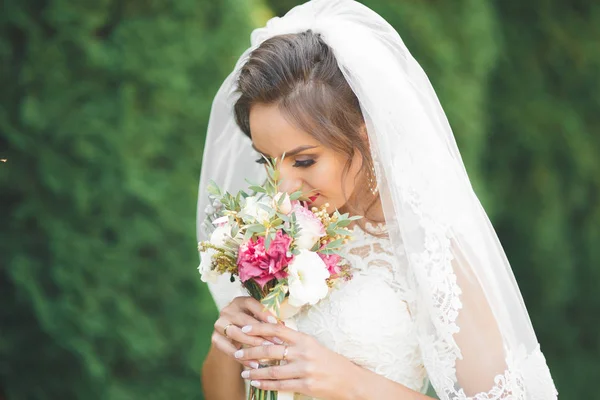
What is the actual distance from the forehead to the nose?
5cm

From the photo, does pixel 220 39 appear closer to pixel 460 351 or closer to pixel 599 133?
pixel 460 351

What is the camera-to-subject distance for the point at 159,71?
11.1 ft

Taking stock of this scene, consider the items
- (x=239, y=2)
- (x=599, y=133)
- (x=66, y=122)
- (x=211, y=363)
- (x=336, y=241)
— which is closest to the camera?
(x=336, y=241)

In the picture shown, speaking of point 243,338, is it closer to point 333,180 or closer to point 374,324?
point 374,324

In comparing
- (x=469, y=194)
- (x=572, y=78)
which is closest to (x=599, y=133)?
(x=572, y=78)

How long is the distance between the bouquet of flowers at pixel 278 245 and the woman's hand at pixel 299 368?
71 mm

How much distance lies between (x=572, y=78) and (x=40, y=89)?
354 centimetres

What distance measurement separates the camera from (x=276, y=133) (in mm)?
2348

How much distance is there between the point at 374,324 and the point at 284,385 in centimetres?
35

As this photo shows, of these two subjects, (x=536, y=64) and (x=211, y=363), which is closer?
(x=211, y=363)

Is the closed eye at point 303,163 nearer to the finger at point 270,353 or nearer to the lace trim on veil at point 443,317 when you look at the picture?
the lace trim on veil at point 443,317

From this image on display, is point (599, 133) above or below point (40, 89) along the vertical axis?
above

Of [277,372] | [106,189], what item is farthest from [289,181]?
[106,189]

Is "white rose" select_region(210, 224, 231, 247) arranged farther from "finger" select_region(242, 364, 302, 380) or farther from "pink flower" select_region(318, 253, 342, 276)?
"finger" select_region(242, 364, 302, 380)
